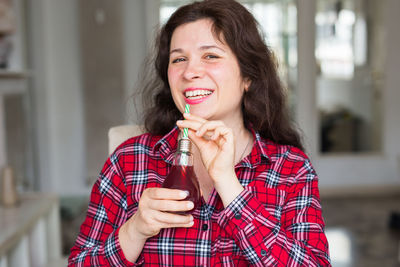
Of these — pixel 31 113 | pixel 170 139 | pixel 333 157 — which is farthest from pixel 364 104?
pixel 170 139

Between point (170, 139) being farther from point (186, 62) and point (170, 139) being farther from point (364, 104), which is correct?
point (364, 104)

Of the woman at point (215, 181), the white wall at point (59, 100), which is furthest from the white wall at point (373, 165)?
the woman at point (215, 181)

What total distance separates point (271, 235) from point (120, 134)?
581 mm

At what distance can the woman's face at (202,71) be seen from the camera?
1.09 metres

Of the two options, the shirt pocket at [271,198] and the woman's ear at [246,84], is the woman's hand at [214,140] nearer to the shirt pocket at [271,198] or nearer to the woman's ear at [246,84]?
the shirt pocket at [271,198]

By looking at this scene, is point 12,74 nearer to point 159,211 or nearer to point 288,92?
point 288,92

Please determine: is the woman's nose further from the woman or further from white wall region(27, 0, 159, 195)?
white wall region(27, 0, 159, 195)

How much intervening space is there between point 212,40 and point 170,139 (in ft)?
0.89

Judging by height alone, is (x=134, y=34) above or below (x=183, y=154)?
above

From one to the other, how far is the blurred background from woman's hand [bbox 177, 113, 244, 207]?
7.15 feet

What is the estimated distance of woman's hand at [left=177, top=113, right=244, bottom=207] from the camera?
976 millimetres

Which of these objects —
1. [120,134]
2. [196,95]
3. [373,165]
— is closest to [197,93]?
[196,95]

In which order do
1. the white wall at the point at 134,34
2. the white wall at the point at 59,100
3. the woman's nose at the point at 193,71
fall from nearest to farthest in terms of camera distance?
the woman's nose at the point at 193,71, the white wall at the point at 59,100, the white wall at the point at 134,34

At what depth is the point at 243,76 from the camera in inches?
46.6
